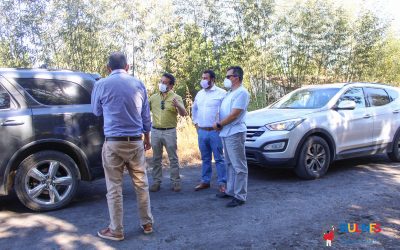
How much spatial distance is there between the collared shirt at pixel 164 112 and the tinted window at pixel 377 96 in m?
3.73

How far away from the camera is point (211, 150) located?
5.65m

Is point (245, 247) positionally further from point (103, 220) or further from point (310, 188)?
point (310, 188)

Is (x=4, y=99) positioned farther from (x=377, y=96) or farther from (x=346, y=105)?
(x=377, y=96)

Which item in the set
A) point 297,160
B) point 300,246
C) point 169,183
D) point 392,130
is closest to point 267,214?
point 300,246

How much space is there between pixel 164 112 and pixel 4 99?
6.71 feet

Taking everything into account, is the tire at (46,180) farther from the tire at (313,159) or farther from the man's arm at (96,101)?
the tire at (313,159)

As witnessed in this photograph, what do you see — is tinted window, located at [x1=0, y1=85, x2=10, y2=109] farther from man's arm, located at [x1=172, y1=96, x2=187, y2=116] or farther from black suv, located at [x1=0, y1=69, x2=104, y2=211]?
man's arm, located at [x1=172, y1=96, x2=187, y2=116]

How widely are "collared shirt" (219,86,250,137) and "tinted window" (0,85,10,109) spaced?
2.59 m

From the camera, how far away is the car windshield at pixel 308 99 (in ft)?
21.6

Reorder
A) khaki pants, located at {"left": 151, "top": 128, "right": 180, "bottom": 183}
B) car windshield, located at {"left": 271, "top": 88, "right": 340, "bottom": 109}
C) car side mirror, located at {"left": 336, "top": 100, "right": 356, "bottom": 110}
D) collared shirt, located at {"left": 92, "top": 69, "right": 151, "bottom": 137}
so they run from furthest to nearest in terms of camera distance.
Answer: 1. car windshield, located at {"left": 271, "top": 88, "right": 340, "bottom": 109}
2. car side mirror, located at {"left": 336, "top": 100, "right": 356, "bottom": 110}
3. khaki pants, located at {"left": 151, "top": 128, "right": 180, "bottom": 183}
4. collared shirt, located at {"left": 92, "top": 69, "right": 151, "bottom": 137}

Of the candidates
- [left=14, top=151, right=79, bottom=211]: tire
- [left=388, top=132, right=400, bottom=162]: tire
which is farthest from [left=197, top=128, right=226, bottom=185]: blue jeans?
[left=388, top=132, right=400, bottom=162]: tire

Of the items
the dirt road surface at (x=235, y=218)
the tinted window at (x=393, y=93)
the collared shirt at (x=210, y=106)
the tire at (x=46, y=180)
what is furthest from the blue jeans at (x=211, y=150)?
the tinted window at (x=393, y=93)

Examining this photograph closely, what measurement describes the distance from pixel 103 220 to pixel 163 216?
0.69 meters

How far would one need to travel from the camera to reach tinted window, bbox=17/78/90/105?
463cm
